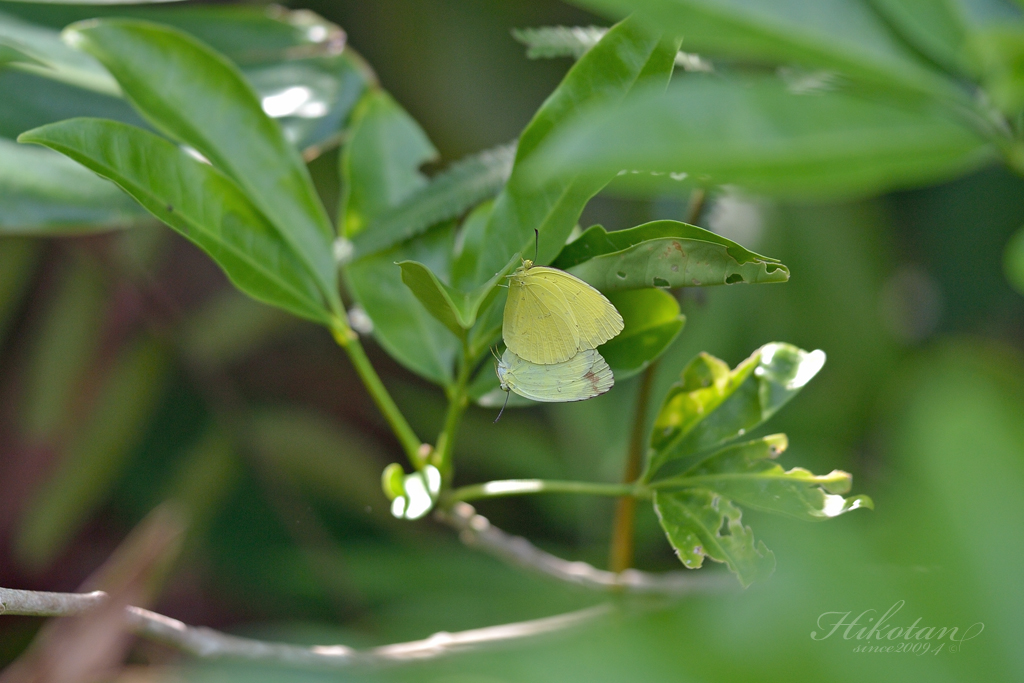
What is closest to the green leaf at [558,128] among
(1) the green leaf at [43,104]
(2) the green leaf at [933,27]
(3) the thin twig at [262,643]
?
(2) the green leaf at [933,27]

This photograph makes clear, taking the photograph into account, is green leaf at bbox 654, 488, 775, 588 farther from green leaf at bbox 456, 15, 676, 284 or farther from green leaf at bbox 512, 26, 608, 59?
green leaf at bbox 512, 26, 608, 59

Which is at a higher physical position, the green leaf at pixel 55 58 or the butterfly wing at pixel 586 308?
the green leaf at pixel 55 58

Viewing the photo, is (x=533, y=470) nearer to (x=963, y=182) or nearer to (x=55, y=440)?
(x=55, y=440)

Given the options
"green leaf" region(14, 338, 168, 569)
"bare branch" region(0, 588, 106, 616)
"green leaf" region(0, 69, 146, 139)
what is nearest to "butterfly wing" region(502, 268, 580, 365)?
"bare branch" region(0, 588, 106, 616)

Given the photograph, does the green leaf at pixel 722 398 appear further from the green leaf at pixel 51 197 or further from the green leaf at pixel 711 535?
the green leaf at pixel 51 197

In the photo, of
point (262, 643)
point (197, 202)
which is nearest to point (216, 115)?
point (197, 202)

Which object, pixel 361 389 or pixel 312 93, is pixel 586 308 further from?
pixel 361 389

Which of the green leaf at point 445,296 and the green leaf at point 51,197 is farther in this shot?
the green leaf at point 51,197
